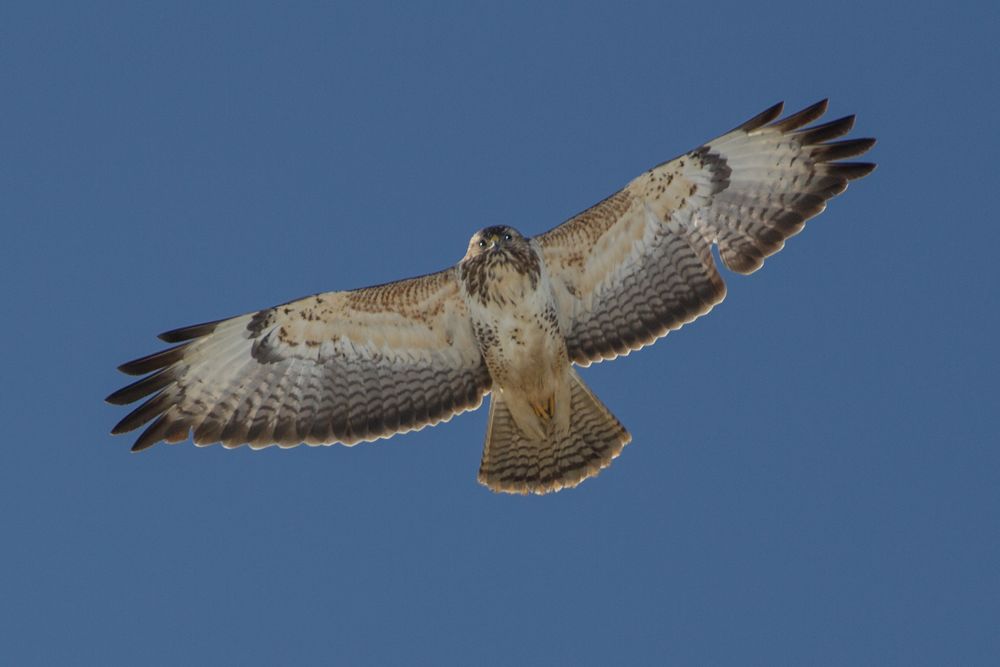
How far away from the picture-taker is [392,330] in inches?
427

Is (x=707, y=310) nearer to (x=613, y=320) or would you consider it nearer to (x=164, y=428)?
(x=613, y=320)

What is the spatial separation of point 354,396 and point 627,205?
2.64 meters

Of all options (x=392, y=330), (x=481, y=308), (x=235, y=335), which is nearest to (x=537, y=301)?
(x=481, y=308)

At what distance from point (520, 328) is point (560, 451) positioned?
106 cm

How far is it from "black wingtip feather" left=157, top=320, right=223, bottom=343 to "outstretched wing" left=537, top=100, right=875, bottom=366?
270 cm

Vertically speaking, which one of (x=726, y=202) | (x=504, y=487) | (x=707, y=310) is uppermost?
(x=726, y=202)

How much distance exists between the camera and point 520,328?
10312 millimetres

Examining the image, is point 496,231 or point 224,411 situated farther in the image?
point 224,411

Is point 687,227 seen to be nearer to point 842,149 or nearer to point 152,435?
point 842,149

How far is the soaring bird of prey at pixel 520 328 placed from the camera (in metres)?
10.4

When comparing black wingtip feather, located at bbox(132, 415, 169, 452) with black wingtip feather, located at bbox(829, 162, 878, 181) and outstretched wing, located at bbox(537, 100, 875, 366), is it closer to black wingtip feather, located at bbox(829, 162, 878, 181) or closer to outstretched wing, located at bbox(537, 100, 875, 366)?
outstretched wing, located at bbox(537, 100, 875, 366)

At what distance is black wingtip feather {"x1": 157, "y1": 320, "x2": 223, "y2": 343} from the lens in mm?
10453

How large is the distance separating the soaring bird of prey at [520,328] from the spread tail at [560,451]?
11mm

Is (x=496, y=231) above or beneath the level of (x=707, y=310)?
above
